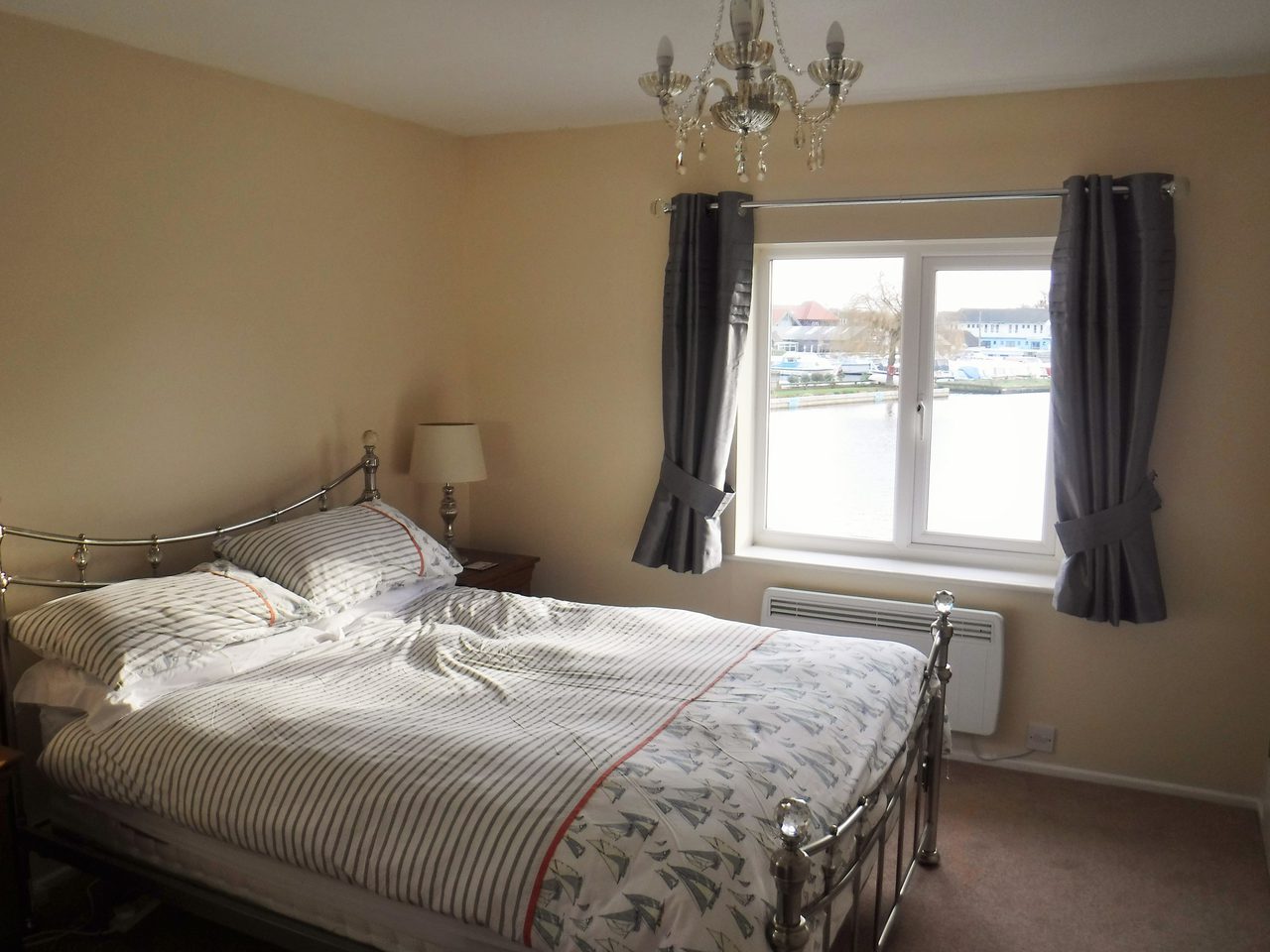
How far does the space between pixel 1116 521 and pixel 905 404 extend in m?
0.90

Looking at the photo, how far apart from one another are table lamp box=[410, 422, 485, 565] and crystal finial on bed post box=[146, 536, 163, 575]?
1.13 metres

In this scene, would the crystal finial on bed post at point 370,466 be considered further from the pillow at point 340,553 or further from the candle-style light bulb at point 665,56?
the candle-style light bulb at point 665,56

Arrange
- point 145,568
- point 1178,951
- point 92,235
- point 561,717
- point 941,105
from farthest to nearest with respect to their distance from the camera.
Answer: point 941,105
point 145,568
point 92,235
point 1178,951
point 561,717

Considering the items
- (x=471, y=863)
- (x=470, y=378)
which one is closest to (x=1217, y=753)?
(x=471, y=863)

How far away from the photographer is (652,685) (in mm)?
2656

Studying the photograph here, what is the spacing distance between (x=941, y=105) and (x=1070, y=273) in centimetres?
78

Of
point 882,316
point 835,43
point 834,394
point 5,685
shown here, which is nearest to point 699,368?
point 834,394

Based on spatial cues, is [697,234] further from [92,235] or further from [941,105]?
[92,235]

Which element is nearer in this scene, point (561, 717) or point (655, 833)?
point (655, 833)

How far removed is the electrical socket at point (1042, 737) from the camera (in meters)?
3.68

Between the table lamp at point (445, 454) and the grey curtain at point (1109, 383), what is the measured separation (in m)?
2.21

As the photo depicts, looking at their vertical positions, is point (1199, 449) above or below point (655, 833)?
above

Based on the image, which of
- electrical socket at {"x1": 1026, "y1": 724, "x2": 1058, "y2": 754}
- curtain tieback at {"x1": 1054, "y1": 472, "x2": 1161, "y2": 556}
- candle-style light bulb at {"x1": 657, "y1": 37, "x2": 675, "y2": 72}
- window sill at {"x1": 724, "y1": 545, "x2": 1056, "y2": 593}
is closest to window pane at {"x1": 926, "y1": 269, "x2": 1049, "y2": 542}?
window sill at {"x1": 724, "y1": 545, "x2": 1056, "y2": 593}

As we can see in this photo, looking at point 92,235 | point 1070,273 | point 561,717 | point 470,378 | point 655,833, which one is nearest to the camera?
point 655,833
